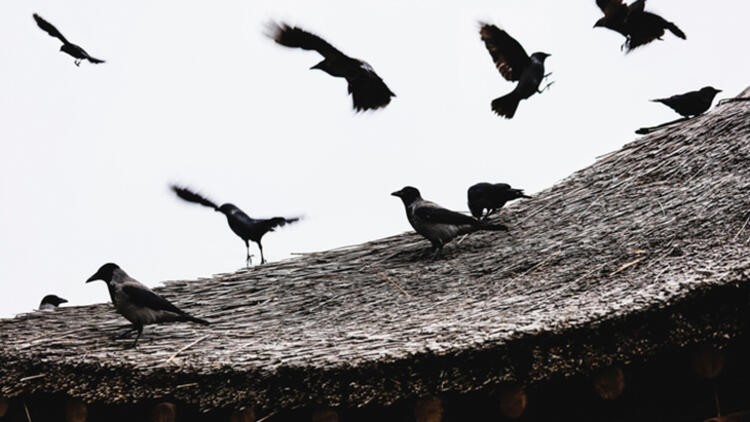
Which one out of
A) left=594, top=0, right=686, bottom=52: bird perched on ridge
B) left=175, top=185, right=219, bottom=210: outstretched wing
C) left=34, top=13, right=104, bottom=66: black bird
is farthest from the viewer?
left=34, top=13, right=104, bottom=66: black bird

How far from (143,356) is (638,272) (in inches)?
78.7

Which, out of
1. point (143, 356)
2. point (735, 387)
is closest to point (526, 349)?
point (735, 387)

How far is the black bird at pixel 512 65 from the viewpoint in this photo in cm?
795

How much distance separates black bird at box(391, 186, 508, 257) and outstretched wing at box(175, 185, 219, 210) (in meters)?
2.32

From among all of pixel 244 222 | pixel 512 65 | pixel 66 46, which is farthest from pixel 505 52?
pixel 66 46

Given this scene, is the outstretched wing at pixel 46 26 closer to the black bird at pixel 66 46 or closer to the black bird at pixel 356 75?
the black bird at pixel 66 46

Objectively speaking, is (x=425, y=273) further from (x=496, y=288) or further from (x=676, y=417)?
(x=676, y=417)

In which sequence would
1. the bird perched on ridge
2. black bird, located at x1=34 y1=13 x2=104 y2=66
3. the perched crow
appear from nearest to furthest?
the perched crow
the bird perched on ridge
black bird, located at x1=34 y1=13 x2=104 y2=66

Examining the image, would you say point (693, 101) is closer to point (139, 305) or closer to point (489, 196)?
point (489, 196)

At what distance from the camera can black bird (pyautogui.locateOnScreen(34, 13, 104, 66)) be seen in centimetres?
913

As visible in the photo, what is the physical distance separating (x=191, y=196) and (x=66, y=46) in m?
2.07

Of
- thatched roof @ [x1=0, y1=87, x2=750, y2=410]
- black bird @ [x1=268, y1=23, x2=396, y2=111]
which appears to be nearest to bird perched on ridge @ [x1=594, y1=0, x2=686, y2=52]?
thatched roof @ [x1=0, y1=87, x2=750, y2=410]

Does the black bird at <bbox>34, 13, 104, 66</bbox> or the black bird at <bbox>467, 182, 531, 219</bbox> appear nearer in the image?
the black bird at <bbox>467, 182, 531, 219</bbox>

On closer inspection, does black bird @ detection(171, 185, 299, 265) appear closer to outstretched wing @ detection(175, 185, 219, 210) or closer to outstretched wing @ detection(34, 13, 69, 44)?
outstretched wing @ detection(175, 185, 219, 210)
